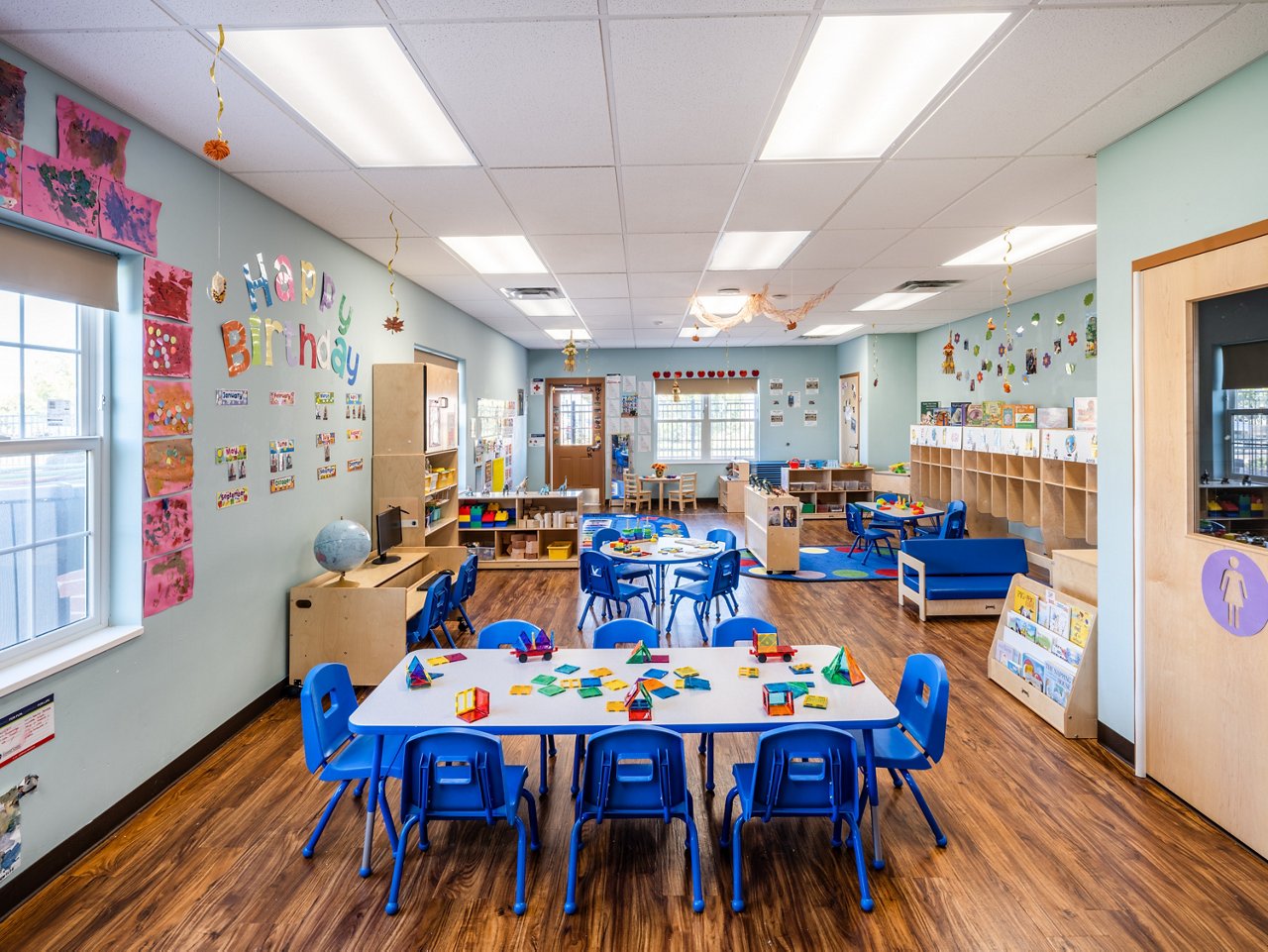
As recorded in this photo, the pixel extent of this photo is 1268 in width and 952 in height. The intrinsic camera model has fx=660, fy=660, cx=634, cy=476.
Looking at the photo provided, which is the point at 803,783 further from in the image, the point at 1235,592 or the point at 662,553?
the point at 662,553

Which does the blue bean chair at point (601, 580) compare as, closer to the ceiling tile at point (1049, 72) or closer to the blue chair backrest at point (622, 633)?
the blue chair backrest at point (622, 633)

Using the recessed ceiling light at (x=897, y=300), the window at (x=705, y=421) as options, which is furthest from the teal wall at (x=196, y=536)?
the window at (x=705, y=421)

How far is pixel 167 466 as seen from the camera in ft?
10.6

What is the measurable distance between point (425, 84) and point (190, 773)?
3.54 m

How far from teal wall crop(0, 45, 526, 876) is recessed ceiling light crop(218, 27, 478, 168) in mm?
838

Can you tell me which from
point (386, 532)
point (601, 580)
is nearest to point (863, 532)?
point (601, 580)

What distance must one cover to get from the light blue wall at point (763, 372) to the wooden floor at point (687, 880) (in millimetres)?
9924

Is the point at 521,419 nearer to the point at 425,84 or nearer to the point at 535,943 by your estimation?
the point at 425,84

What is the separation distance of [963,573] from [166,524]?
6.06m

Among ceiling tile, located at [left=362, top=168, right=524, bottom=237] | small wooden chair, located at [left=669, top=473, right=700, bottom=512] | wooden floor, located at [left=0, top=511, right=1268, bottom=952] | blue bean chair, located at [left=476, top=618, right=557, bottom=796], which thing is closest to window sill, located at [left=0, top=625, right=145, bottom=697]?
wooden floor, located at [left=0, top=511, right=1268, bottom=952]

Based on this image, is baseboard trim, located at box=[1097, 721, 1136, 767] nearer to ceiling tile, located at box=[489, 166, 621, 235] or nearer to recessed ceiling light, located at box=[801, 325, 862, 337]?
ceiling tile, located at box=[489, 166, 621, 235]

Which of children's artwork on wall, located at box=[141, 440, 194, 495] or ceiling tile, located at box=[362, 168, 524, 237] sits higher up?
ceiling tile, located at box=[362, 168, 524, 237]

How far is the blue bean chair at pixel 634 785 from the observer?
234 cm

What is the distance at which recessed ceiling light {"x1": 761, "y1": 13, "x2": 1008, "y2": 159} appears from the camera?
2410 mm
